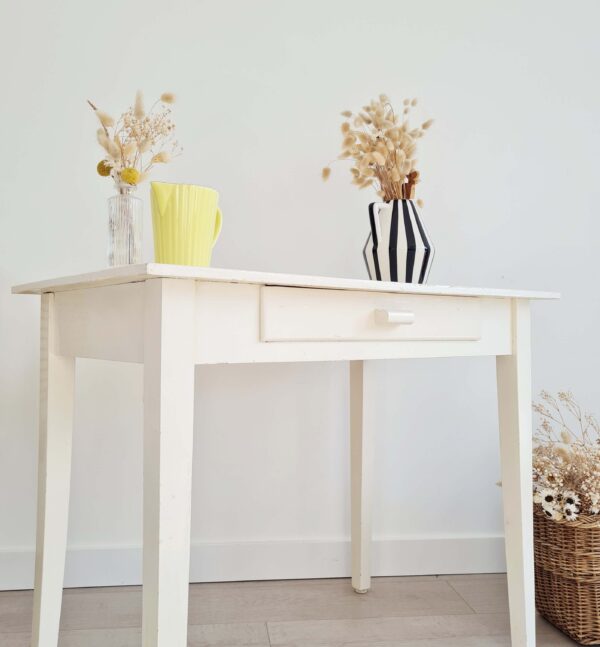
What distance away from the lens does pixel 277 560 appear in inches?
58.3

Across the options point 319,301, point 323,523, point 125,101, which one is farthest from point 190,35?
point 323,523

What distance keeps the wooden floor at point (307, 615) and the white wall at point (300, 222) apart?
0.06 metres

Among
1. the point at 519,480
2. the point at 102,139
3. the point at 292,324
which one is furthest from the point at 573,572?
the point at 102,139

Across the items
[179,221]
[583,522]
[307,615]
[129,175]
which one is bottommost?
[307,615]

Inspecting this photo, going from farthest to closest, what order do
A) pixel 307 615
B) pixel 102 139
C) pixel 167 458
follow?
1. pixel 307 615
2. pixel 102 139
3. pixel 167 458

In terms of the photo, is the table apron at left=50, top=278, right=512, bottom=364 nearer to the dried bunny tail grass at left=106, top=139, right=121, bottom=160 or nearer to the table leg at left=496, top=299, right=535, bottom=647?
the table leg at left=496, top=299, right=535, bottom=647

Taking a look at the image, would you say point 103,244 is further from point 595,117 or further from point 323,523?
point 595,117

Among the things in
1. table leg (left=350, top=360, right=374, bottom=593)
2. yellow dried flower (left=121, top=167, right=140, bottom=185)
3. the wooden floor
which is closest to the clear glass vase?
yellow dried flower (left=121, top=167, right=140, bottom=185)

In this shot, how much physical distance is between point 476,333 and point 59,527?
0.79 metres

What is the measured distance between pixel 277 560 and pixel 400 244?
82cm

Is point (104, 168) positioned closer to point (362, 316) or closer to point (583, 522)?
→ point (362, 316)

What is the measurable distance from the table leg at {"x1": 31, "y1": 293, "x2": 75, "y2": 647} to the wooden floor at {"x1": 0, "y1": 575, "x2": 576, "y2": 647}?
0.14m

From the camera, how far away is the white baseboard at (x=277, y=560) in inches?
55.6

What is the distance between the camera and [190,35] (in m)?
1.49
